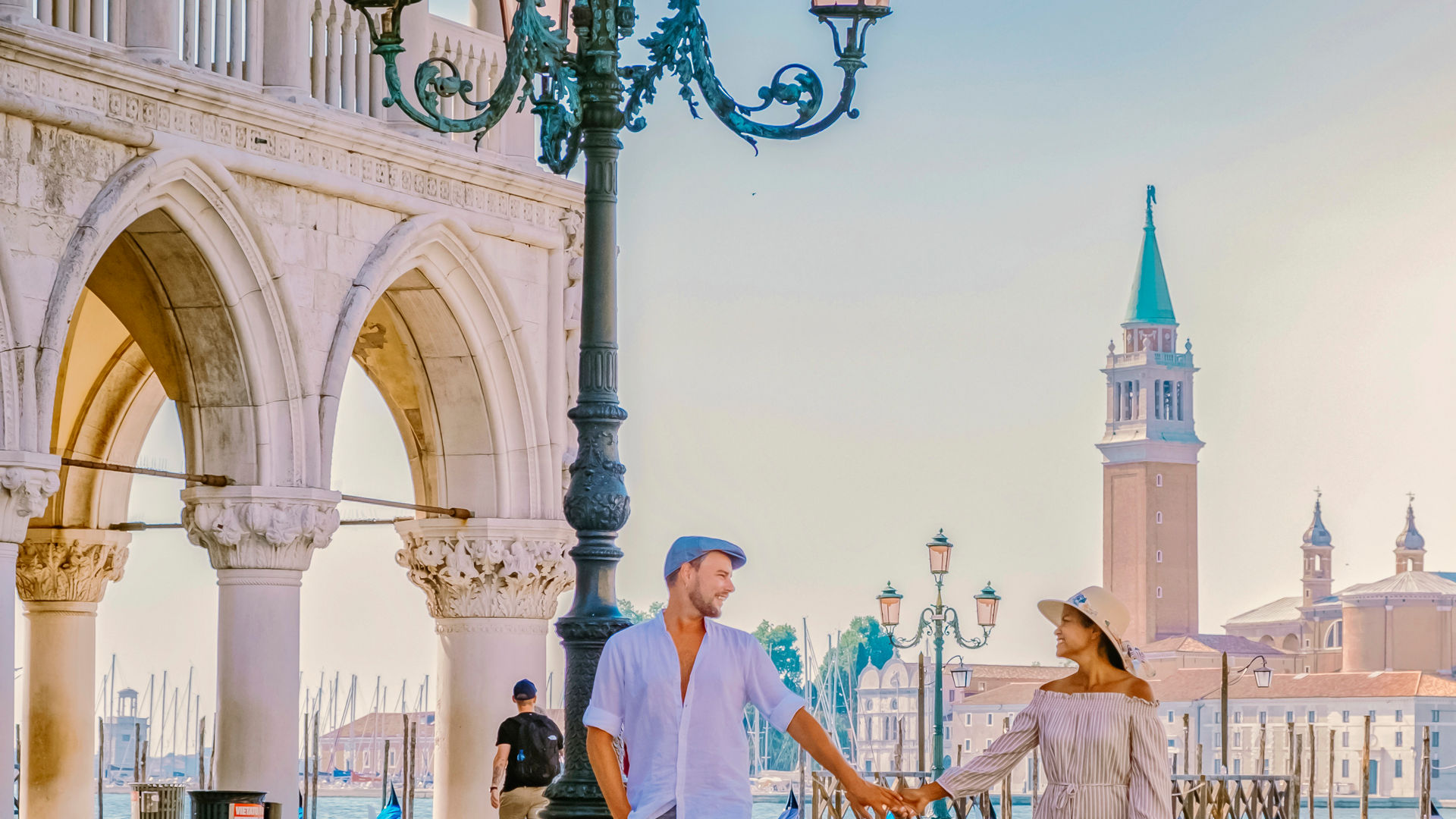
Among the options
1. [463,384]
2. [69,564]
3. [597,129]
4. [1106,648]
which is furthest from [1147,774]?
[69,564]

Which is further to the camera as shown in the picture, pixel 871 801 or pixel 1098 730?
pixel 1098 730

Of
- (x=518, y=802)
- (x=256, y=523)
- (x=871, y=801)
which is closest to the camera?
(x=871, y=801)

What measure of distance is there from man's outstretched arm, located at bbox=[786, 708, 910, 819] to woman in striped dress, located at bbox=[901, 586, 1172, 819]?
158mm

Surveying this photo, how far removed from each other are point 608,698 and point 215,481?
632cm

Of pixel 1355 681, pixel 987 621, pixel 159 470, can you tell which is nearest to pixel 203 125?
pixel 159 470

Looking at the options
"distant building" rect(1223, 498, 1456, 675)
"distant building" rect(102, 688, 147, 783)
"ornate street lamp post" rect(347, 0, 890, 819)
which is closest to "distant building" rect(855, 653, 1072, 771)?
"distant building" rect(1223, 498, 1456, 675)

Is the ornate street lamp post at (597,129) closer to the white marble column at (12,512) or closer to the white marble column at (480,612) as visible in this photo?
the white marble column at (12,512)

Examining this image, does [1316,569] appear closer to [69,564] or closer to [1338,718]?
[1338,718]

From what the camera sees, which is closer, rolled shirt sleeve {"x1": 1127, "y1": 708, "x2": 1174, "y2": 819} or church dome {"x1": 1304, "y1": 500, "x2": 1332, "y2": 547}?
rolled shirt sleeve {"x1": 1127, "y1": 708, "x2": 1174, "y2": 819}

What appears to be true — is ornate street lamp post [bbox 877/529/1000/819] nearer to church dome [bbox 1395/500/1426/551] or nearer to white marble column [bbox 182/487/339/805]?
white marble column [bbox 182/487/339/805]

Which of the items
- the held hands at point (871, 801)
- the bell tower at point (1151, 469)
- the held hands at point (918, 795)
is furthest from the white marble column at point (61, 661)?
the bell tower at point (1151, 469)

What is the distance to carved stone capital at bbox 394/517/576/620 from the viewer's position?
41.9 feet

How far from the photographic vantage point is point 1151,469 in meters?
122

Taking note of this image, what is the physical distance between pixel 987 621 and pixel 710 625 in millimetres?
19589
